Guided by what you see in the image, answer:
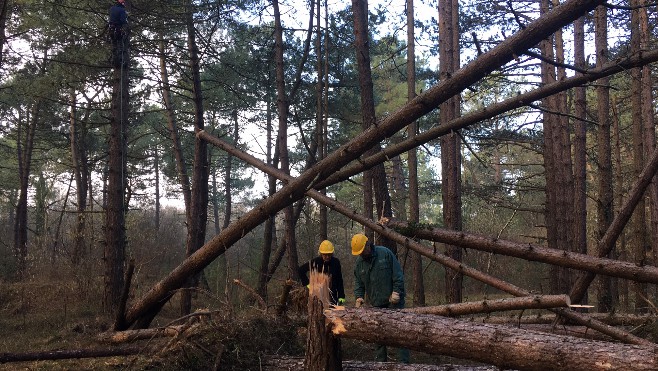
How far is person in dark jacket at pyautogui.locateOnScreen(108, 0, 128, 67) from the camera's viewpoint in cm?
931

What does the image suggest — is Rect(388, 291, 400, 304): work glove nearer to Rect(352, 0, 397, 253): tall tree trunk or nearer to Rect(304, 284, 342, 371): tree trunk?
Rect(304, 284, 342, 371): tree trunk

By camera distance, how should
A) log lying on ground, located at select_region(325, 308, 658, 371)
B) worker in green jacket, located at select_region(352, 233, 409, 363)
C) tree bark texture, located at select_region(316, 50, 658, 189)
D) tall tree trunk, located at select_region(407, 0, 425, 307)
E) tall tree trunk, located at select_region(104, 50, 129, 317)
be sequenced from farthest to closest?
tall tree trunk, located at select_region(407, 0, 425, 307) < tall tree trunk, located at select_region(104, 50, 129, 317) < worker in green jacket, located at select_region(352, 233, 409, 363) < tree bark texture, located at select_region(316, 50, 658, 189) < log lying on ground, located at select_region(325, 308, 658, 371)

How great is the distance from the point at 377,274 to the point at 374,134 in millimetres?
2208

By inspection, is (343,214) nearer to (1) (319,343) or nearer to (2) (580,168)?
(1) (319,343)

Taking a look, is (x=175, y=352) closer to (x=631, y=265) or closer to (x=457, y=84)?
(x=457, y=84)

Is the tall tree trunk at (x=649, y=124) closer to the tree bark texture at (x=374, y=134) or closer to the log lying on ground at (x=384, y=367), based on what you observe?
the tree bark texture at (x=374, y=134)

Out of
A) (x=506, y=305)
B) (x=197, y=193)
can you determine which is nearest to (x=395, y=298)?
(x=506, y=305)

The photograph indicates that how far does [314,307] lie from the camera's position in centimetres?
439

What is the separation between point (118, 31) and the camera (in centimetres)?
991

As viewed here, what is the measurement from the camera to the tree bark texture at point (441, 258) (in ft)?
17.5

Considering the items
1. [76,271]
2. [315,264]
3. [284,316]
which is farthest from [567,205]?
[76,271]

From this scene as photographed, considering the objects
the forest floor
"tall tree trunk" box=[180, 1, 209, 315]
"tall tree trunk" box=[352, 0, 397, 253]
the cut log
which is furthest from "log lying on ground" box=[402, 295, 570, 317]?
"tall tree trunk" box=[180, 1, 209, 315]

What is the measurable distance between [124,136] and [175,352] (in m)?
6.45

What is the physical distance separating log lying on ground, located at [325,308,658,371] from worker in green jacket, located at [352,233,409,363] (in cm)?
271
